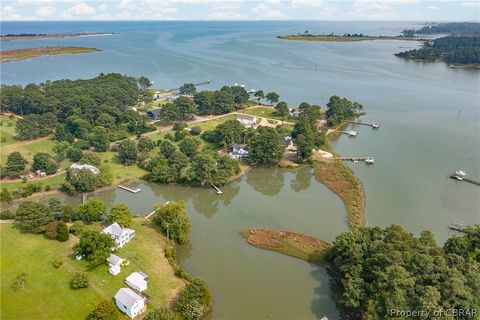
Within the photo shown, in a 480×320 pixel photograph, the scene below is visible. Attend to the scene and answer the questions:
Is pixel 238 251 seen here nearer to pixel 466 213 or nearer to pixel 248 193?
pixel 248 193

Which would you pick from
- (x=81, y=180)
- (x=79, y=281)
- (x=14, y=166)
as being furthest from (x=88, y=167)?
(x=79, y=281)

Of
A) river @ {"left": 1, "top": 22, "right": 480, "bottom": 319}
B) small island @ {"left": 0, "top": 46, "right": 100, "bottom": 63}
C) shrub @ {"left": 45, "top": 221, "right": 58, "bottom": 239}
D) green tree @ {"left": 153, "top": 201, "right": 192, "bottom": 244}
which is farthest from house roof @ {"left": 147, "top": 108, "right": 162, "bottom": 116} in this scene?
small island @ {"left": 0, "top": 46, "right": 100, "bottom": 63}

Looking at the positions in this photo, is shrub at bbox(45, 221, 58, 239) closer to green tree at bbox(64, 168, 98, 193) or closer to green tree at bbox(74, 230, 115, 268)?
green tree at bbox(74, 230, 115, 268)

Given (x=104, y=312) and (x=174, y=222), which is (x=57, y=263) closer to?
(x=104, y=312)

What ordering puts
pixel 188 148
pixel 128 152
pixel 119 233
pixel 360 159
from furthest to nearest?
pixel 360 159, pixel 188 148, pixel 128 152, pixel 119 233

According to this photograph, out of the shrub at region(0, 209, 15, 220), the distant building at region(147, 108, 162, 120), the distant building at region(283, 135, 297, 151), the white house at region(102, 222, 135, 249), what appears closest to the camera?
the white house at region(102, 222, 135, 249)

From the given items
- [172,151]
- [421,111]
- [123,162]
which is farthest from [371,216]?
[421,111]
